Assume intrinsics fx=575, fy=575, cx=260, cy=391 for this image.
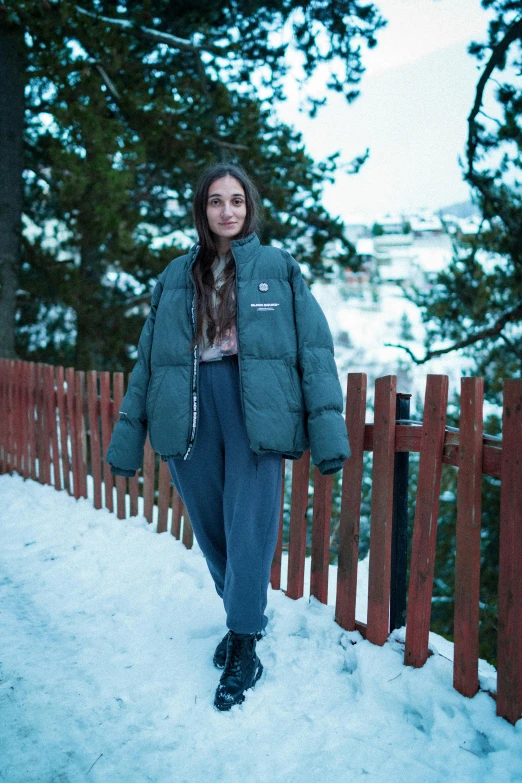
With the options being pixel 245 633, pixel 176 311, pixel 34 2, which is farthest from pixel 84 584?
pixel 34 2

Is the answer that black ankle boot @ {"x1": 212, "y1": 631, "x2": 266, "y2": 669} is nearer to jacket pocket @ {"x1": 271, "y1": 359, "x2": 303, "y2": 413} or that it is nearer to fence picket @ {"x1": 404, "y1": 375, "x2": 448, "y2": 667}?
fence picket @ {"x1": 404, "y1": 375, "x2": 448, "y2": 667}

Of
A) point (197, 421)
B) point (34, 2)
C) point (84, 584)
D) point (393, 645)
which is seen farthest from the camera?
point (34, 2)

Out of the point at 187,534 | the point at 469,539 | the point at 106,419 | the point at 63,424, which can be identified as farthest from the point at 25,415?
the point at 469,539

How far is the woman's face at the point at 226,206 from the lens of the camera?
2168 millimetres

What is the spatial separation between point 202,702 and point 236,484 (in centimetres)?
78

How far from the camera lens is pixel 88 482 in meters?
4.98

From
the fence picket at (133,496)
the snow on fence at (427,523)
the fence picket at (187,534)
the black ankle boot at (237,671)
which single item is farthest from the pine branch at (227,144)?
the black ankle boot at (237,671)

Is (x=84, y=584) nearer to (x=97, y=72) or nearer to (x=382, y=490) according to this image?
(x=382, y=490)

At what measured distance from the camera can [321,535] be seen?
8.61 feet

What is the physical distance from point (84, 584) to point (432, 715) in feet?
6.32

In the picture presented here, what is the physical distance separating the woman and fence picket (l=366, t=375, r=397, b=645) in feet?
1.21

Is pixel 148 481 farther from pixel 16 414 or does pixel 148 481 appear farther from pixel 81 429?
pixel 16 414

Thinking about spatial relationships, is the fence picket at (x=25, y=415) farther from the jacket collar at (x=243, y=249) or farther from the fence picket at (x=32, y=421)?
the jacket collar at (x=243, y=249)

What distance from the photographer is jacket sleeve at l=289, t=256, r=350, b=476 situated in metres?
1.92
